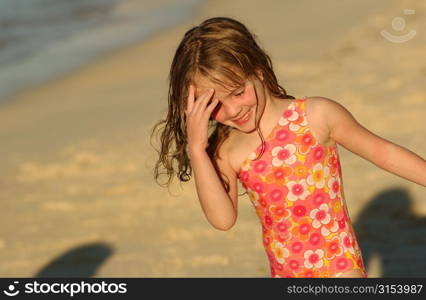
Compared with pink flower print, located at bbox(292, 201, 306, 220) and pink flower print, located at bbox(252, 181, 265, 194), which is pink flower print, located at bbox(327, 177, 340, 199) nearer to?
pink flower print, located at bbox(292, 201, 306, 220)

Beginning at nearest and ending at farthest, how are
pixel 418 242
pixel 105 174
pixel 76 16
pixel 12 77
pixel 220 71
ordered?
pixel 220 71
pixel 418 242
pixel 105 174
pixel 12 77
pixel 76 16

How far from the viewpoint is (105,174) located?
7828 millimetres

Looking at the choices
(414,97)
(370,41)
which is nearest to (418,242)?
(414,97)

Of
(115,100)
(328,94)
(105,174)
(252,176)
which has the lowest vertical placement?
(252,176)

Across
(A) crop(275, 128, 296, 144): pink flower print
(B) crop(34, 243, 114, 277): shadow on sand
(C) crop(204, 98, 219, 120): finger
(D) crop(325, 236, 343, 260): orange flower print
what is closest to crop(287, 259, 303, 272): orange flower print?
(D) crop(325, 236, 343, 260): orange flower print

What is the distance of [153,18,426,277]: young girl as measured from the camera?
3.53 metres

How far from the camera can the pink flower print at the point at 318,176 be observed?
3.64 metres


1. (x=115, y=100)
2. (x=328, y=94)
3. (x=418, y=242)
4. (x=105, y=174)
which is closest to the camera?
(x=418, y=242)

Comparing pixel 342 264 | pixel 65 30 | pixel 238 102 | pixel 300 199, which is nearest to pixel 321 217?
pixel 300 199

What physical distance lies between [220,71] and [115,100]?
21.5 ft

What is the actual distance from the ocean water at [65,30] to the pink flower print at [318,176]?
7.40m

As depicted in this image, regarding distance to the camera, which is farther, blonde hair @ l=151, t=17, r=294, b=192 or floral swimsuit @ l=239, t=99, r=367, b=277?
floral swimsuit @ l=239, t=99, r=367, b=277

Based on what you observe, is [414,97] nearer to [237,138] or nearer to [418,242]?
[418,242]

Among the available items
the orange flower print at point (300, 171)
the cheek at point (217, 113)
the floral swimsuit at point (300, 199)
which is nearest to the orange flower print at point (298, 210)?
the floral swimsuit at point (300, 199)
